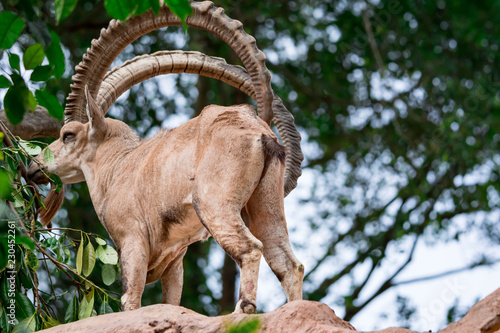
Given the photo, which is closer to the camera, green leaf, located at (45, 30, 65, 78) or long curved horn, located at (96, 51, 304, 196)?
green leaf, located at (45, 30, 65, 78)

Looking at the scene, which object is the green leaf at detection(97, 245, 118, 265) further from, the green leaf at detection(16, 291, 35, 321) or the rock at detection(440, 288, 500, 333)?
the rock at detection(440, 288, 500, 333)

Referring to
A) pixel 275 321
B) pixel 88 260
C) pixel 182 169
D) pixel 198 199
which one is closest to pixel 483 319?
pixel 275 321

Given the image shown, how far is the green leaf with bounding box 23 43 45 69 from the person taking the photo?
2982 millimetres

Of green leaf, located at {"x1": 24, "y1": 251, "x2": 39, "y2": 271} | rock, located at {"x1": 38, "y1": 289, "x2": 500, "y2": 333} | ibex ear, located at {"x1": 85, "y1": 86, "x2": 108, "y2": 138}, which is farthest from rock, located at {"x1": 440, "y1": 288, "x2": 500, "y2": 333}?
ibex ear, located at {"x1": 85, "y1": 86, "x2": 108, "y2": 138}

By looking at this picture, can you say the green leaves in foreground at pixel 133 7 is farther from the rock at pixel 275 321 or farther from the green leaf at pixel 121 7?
the rock at pixel 275 321

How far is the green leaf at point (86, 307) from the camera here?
512 centimetres

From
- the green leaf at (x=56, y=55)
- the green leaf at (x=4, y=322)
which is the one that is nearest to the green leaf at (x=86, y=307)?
the green leaf at (x=4, y=322)

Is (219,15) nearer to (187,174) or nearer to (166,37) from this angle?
(187,174)

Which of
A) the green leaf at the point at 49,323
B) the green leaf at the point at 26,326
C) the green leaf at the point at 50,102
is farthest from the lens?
the green leaf at the point at 49,323

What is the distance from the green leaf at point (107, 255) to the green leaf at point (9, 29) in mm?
2852

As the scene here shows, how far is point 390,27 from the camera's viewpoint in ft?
42.9

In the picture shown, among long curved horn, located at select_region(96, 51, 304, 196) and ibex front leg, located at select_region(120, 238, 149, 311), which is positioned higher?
long curved horn, located at select_region(96, 51, 304, 196)

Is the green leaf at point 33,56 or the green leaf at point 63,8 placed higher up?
the green leaf at point 33,56

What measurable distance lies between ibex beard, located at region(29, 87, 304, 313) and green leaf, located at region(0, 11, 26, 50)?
2059 millimetres
